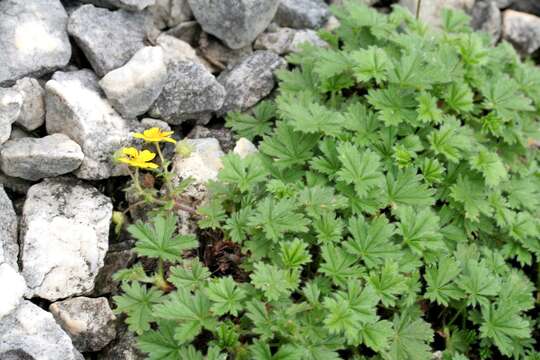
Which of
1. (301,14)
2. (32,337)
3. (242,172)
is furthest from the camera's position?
(301,14)

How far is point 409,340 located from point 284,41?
2.42 m

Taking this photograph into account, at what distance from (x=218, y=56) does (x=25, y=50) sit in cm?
139

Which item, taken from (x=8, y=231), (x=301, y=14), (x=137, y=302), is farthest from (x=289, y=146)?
(x=8, y=231)

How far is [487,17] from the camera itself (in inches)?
230

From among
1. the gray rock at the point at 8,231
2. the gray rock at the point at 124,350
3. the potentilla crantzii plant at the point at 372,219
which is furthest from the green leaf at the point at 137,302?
the gray rock at the point at 8,231

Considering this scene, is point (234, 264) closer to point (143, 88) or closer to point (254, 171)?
point (254, 171)

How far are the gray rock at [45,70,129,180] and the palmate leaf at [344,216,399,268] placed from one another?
1435 mm

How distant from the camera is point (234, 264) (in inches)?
151

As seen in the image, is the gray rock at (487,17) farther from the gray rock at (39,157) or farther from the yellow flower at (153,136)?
the gray rock at (39,157)

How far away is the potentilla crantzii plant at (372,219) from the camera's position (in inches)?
133

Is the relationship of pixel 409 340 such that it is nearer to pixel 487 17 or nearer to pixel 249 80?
pixel 249 80

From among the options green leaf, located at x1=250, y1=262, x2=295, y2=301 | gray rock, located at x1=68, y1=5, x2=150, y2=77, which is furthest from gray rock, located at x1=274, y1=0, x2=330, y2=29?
green leaf, located at x1=250, y1=262, x2=295, y2=301

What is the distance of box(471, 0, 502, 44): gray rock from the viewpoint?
19.2ft

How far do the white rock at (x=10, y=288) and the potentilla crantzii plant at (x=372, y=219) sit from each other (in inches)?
19.4
